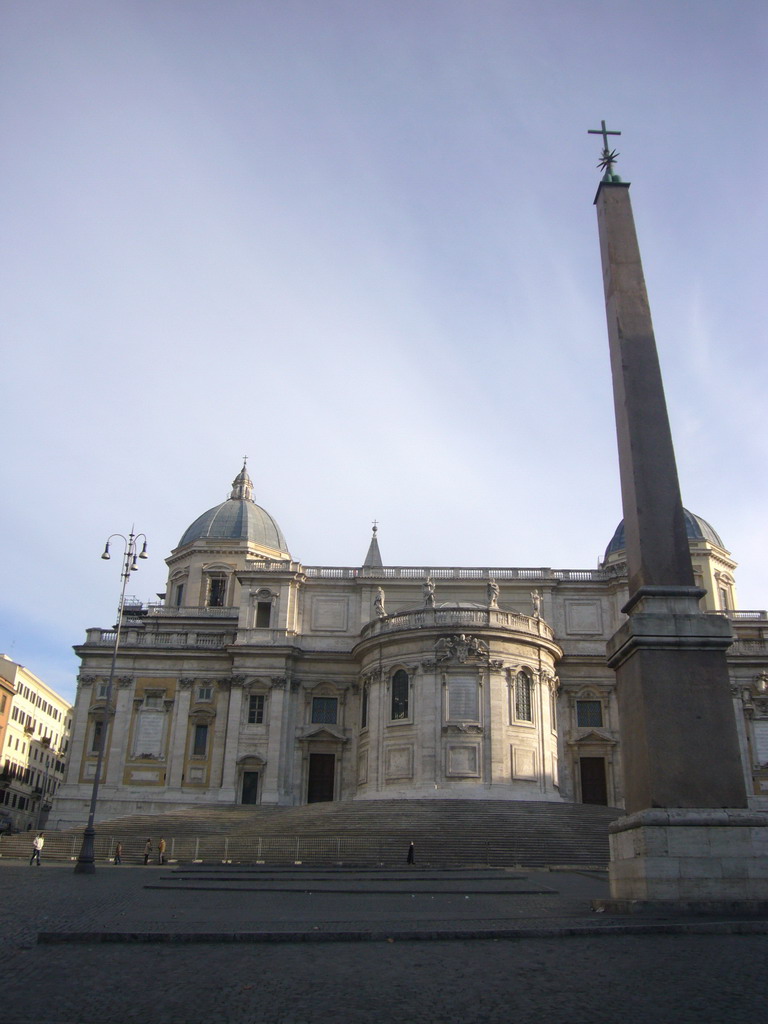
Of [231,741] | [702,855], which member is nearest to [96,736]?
[231,741]

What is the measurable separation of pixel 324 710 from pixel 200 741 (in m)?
6.90

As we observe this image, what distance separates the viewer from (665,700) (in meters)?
12.7

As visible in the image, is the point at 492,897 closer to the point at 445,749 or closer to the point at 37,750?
the point at 445,749

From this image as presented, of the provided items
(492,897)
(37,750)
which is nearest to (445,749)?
(492,897)

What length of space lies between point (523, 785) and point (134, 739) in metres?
21.3

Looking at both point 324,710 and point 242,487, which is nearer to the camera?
point 324,710

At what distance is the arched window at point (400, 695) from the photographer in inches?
1647

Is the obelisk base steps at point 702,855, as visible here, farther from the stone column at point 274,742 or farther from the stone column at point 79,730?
the stone column at point 79,730

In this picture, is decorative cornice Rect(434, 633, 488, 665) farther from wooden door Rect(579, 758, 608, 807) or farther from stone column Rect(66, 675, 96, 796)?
stone column Rect(66, 675, 96, 796)

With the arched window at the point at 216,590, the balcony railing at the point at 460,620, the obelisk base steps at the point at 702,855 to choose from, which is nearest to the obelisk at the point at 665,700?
the obelisk base steps at the point at 702,855

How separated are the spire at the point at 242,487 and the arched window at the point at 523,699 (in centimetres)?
3206

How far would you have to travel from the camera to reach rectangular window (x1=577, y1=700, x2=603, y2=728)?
47.5 meters

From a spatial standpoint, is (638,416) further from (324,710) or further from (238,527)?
(238,527)

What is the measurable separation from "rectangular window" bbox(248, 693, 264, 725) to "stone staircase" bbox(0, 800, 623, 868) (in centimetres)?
708
